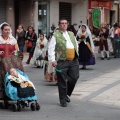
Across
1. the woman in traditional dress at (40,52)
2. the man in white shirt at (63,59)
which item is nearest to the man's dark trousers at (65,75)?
the man in white shirt at (63,59)

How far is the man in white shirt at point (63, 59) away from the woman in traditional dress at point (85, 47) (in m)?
6.97

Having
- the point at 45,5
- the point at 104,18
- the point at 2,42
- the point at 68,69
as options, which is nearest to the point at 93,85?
the point at 68,69

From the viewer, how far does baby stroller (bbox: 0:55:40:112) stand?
8.74 meters

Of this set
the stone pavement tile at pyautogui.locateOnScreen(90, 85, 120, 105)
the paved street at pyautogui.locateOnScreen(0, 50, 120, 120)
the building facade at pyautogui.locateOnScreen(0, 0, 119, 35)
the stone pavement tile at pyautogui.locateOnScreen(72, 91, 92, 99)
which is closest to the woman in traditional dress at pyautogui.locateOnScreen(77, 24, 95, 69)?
the paved street at pyautogui.locateOnScreen(0, 50, 120, 120)

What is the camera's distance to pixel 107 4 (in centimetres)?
3819

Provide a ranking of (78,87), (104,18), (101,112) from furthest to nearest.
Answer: (104,18) → (78,87) → (101,112)

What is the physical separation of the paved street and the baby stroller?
147 millimetres

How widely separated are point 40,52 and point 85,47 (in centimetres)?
205

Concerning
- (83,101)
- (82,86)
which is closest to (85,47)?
(82,86)

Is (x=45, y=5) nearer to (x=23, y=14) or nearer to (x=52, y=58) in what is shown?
(x=23, y=14)

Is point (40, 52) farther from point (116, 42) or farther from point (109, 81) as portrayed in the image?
point (116, 42)

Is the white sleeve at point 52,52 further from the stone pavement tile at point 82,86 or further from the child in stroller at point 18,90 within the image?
the stone pavement tile at point 82,86

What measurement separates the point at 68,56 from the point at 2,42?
136 cm

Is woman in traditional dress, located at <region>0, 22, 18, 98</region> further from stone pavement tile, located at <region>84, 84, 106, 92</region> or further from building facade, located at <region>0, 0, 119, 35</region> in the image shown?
building facade, located at <region>0, 0, 119, 35</region>
